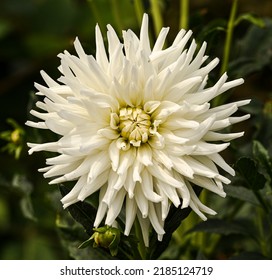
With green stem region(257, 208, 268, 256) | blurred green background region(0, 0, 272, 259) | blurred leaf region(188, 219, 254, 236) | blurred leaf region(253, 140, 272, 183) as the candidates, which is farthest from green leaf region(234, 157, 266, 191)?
blurred green background region(0, 0, 272, 259)

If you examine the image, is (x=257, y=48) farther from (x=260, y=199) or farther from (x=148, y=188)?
(x=148, y=188)

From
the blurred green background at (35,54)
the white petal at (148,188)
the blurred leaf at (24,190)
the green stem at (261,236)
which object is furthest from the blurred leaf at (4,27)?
the white petal at (148,188)

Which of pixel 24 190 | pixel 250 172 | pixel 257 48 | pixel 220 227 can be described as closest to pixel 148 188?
pixel 250 172

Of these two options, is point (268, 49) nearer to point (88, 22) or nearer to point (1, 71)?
point (88, 22)

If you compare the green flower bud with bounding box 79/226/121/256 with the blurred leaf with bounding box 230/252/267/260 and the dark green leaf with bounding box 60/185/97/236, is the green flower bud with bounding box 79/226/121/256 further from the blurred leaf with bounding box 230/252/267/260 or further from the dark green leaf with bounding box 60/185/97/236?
the blurred leaf with bounding box 230/252/267/260
